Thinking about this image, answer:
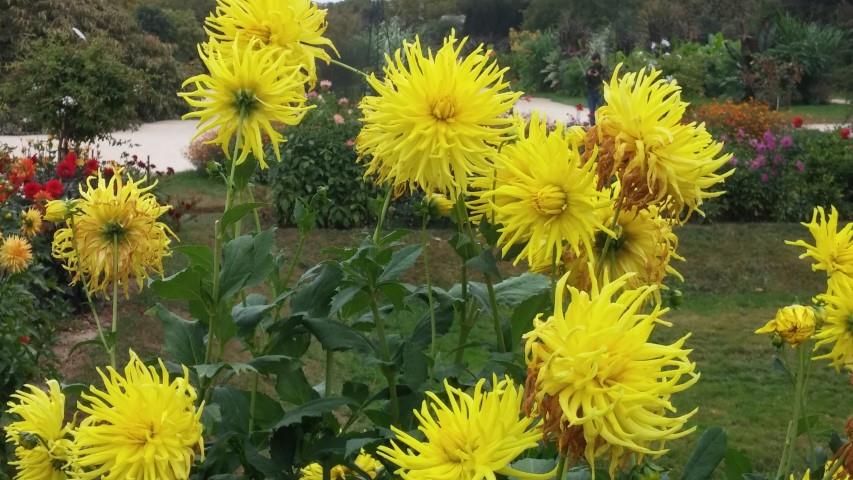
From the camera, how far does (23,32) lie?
15.3m

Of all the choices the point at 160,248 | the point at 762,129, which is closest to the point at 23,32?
the point at 762,129

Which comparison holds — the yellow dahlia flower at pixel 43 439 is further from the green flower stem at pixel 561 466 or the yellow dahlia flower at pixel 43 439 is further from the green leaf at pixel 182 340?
the green flower stem at pixel 561 466

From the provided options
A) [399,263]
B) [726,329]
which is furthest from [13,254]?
[726,329]

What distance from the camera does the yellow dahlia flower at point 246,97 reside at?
1293 millimetres

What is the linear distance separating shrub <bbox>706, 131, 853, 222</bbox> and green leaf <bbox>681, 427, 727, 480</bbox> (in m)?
7.90

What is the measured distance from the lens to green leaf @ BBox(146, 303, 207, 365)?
1.39 metres

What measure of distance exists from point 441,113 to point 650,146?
25 cm

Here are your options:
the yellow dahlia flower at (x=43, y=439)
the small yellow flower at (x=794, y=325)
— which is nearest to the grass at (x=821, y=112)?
the small yellow flower at (x=794, y=325)

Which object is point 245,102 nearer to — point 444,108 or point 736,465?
point 444,108

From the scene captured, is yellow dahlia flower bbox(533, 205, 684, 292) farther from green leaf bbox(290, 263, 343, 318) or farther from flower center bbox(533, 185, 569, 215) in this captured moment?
green leaf bbox(290, 263, 343, 318)

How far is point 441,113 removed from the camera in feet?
4.15

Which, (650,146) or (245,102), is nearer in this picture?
(650,146)

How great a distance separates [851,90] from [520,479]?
767 inches

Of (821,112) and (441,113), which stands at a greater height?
(441,113)
